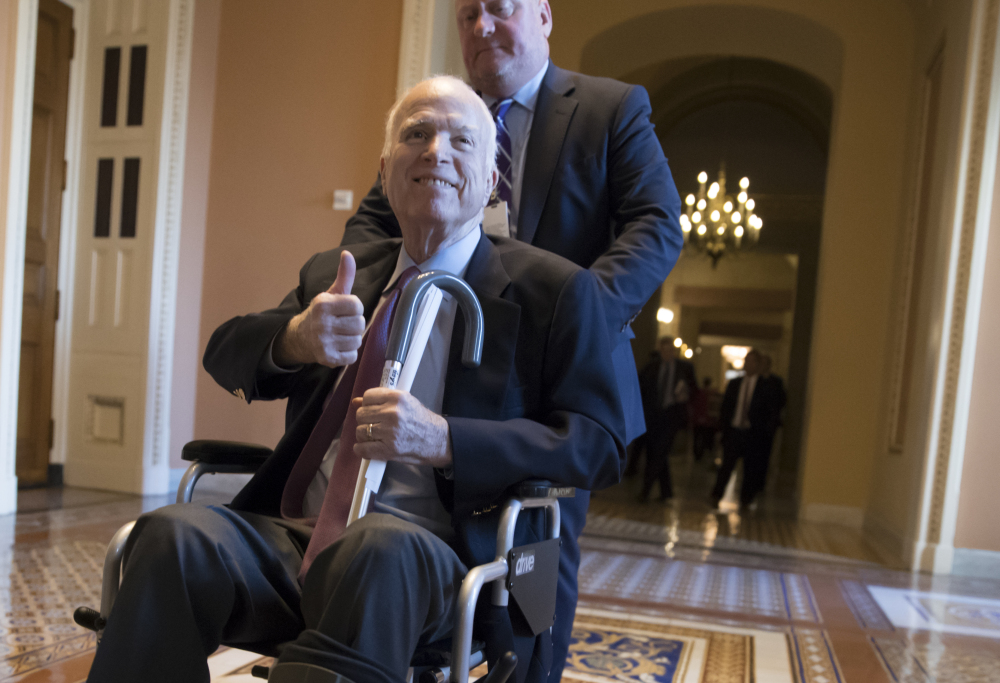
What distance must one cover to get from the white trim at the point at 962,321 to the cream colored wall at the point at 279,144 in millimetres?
3275

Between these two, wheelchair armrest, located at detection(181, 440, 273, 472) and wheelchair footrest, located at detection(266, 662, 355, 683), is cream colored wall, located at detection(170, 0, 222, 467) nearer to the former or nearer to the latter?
wheelchair armrest, located at detection(181, 440, 273, 472)

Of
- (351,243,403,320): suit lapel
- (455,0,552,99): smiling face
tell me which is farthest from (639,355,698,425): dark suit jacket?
(351,243,403,320): suit lapel

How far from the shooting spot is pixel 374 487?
111cm

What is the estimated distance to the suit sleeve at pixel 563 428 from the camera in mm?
1123

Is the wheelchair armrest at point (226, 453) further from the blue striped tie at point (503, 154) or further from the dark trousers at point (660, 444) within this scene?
the dark trousers at point (660, 444)

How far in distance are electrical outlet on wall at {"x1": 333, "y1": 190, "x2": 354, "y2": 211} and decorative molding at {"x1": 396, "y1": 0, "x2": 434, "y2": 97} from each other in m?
0.65

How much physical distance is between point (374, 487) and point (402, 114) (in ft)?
1.99

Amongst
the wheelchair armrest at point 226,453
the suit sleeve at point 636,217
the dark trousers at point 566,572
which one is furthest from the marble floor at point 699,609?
the suit sleeve at point 636,217

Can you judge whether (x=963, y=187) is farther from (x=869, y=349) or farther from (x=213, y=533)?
(x=213, y=533)

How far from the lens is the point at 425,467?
1227 millimetres

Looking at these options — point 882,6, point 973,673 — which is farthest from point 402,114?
point 882,6

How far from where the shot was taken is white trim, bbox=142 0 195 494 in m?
4.89

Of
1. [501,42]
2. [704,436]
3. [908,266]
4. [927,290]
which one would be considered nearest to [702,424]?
[704,436]

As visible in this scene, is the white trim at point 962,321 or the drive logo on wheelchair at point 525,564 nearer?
the drive logo on wheelchair at point 525,564
